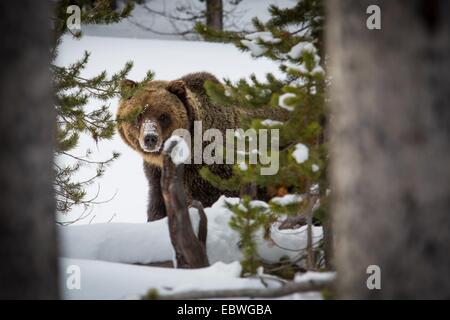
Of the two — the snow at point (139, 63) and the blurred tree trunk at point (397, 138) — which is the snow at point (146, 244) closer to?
the blurred tree trunk at point (397, 138)

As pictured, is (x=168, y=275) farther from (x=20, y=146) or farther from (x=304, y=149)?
(x=20, y=146)

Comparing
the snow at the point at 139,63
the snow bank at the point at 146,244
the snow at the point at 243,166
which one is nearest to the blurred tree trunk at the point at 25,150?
the snow at the point at 243,166

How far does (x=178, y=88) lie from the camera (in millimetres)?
7898

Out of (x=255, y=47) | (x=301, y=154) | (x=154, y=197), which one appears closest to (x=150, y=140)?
(x=154, y=197)

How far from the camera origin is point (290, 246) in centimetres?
583

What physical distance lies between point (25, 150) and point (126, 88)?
4597 mm

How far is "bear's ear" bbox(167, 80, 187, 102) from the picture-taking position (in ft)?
25.9

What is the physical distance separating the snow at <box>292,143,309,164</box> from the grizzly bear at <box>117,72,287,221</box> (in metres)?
3.15

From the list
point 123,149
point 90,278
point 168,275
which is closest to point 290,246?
point 168,275

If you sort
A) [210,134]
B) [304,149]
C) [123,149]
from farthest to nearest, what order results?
[123,149], [210,134], [304,149]

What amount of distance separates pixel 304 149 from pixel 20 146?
244cm

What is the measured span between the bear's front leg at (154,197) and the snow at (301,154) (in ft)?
12.8

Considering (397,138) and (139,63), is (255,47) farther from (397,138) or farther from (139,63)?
(139,63)

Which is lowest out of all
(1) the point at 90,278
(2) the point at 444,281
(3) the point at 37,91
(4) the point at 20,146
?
(1) the point at 90,278
